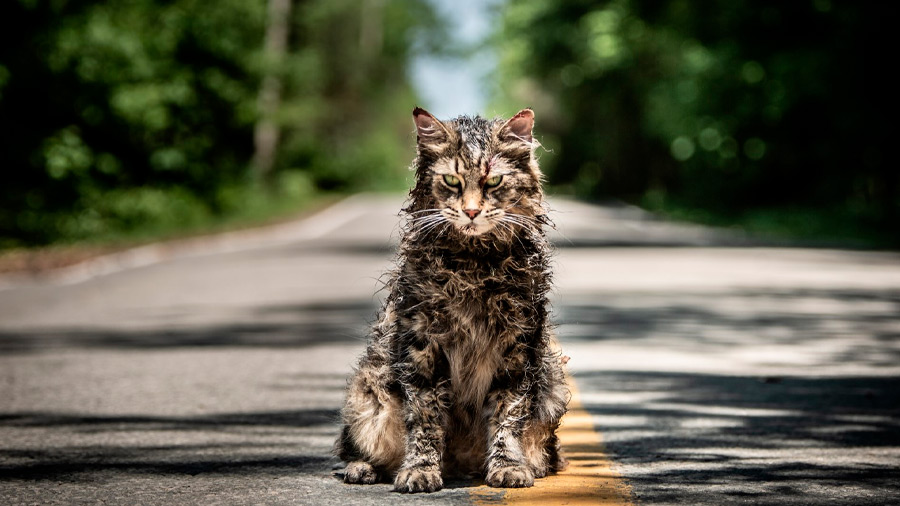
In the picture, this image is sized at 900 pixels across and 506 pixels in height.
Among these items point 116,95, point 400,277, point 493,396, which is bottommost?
point 493,396

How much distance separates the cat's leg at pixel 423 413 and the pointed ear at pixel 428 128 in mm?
779

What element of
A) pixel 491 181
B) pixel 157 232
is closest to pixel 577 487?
pixel 491 181

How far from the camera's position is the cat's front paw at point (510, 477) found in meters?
4.88

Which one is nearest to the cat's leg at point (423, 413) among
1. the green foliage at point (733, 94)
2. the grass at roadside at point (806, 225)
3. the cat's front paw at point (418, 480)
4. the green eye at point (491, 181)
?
the cat's front paw at point (418, 480)

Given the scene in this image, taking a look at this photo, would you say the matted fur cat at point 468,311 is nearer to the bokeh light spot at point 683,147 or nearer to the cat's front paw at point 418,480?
the cat's front paw at point 418,480

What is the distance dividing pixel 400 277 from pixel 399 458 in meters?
0.73

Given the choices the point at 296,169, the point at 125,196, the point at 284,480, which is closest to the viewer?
the point at 284,480

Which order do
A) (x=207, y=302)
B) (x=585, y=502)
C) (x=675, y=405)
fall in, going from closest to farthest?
(x=585, y=502) → (x=675, y=405) → (x=207, y=302)

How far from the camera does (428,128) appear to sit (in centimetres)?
482

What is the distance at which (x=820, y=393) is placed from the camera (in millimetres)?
7758

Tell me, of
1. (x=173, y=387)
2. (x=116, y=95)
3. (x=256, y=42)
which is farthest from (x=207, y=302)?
(x=256, y=42)

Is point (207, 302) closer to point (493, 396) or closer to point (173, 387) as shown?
point (173, 387)

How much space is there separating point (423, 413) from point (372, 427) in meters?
0.28

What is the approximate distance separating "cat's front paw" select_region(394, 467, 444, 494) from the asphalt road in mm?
46
